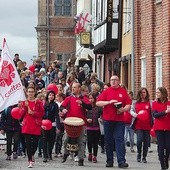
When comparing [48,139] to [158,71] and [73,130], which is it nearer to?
[73,130]

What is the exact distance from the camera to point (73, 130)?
17.8 m

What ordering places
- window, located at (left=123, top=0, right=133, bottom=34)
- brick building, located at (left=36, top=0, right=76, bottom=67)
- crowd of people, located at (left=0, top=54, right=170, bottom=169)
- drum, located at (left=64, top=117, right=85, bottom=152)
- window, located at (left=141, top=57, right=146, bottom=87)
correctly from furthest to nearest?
brick building, located at (left=36, top=0, right=76, bottom=67) → window, located at (left=123, top=0, right=133, bottom=34) → window, located at (left=141, top=57, right=146, bottom=87) → drum, located at (left=64, top=117, right=85, bottom=152) → crowd of people, located at (left=0, top=54, right=170, bottom=169)

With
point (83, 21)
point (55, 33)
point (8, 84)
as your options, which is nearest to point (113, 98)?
point (8, 84)

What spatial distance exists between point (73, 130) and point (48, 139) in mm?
1281

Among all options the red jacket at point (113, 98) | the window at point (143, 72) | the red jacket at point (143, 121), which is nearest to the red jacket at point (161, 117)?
the red jacket at point (113, 98)

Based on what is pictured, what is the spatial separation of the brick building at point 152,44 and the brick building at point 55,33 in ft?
165

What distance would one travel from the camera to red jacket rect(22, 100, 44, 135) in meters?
17.3

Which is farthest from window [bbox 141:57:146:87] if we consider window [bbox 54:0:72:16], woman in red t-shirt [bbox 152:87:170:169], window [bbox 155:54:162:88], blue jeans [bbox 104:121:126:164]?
window [bbox 54:0:72:16]

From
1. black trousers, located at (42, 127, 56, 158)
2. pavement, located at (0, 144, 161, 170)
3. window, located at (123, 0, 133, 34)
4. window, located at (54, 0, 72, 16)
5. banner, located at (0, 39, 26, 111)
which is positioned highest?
window, located at (54, 0, 72, 16)

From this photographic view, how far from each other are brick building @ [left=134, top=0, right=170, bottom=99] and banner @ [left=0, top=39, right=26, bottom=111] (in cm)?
889

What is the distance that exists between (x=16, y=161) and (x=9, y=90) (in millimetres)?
2045

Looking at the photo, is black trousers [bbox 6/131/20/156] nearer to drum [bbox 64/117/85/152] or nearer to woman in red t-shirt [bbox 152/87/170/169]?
drum [bbox 64/117/85/152]

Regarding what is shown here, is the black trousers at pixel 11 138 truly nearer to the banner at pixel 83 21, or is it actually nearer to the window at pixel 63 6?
the banner at pixel 83 21

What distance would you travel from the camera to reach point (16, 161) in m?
18.6
